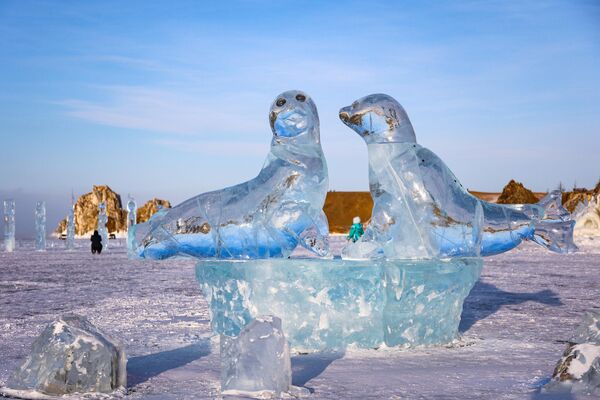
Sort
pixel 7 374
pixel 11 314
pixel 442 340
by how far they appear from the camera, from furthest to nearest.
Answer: pixel 11 314 < pixel 442 340 < pixel 7 374

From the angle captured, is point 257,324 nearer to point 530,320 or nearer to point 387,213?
point 387,213

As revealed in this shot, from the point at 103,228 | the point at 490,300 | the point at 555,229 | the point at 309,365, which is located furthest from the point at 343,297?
the point at 103,228

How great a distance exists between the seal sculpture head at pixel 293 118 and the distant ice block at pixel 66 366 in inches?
101

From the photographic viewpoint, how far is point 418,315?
5.77 m

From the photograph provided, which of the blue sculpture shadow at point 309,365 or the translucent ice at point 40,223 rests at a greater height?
the translucent ice at point 40,223

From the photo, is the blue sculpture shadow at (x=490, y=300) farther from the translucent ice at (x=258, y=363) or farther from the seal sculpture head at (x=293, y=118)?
the translucent ice at (x=258, y=363)

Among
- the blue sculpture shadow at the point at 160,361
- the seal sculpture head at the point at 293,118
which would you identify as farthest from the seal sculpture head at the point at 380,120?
the blue sculpture shadow at the point at 160,361

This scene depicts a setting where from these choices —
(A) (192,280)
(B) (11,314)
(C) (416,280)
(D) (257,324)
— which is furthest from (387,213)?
(A) (192,280)

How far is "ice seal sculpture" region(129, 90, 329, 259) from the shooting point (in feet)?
19.4

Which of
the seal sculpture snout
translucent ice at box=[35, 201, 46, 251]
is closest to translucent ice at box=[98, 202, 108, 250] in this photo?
translucent ice at box=[35, 201, 46, 251]

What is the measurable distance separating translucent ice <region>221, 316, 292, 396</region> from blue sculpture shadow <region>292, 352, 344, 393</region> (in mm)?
252

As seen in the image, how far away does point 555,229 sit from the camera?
6.20 metres

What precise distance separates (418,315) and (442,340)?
0.41m

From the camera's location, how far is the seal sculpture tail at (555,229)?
618cm
